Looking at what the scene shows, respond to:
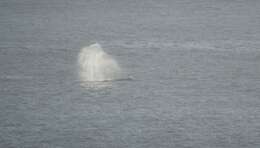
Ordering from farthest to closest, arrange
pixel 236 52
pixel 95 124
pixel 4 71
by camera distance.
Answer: pixel 236 52, pixel 4 71, pixel 95 124

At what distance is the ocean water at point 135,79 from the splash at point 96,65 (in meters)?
0.11

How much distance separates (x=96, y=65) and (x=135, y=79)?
0.77 m

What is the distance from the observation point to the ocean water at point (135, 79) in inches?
192

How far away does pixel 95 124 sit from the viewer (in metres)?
5.12

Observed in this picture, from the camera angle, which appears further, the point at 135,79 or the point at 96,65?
the point at 96,65

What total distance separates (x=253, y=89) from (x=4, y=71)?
2753 millimetres

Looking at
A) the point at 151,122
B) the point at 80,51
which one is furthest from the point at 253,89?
the point at 80,51

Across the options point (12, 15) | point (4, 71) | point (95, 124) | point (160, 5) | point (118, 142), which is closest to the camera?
point (118, 142)

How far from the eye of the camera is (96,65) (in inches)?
279

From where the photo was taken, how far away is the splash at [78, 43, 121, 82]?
659 cm

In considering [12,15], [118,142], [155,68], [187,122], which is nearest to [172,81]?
[155,68]

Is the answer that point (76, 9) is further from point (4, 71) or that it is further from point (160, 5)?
point (4, 71)

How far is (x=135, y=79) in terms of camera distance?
255 inches

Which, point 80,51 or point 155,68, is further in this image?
point 80,51
